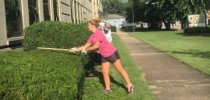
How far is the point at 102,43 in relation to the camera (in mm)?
8375

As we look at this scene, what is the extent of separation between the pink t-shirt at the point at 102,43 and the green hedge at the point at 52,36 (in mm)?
2077

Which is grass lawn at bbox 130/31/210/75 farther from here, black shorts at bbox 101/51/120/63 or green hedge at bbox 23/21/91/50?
black shorts at bbox 101/51/120/63

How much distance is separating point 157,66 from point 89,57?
12.8 feet

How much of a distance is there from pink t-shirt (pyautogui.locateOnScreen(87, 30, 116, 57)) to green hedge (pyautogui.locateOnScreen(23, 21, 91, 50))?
2077 millimetres

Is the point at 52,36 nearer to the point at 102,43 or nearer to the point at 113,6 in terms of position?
the point at 102,43

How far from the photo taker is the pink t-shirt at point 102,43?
8.33 meters

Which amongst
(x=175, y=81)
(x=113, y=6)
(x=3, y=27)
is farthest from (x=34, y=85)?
(x=113, y=6)

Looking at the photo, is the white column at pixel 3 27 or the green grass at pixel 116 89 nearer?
the green grass at pixel 116 89

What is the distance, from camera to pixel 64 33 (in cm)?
1047

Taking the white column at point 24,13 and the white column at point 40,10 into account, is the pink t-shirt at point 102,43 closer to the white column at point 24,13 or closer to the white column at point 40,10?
the white column at point 24,13

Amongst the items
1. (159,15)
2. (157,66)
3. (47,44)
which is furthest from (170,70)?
(159,15)

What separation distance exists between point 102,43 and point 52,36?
2265mm

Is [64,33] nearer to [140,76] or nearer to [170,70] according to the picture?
[140,76]

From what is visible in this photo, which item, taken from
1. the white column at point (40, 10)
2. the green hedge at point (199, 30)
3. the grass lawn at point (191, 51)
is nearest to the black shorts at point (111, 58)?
the grass lawn at point (191, 51)
